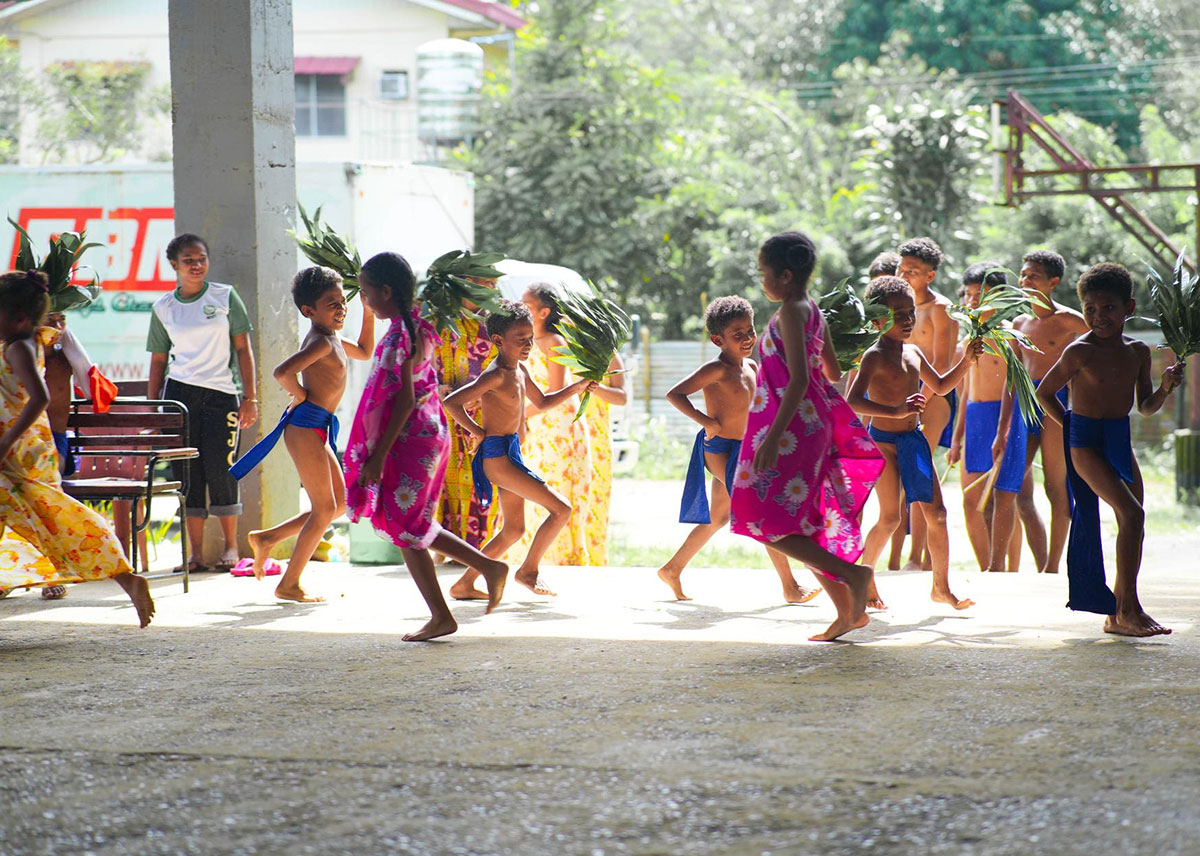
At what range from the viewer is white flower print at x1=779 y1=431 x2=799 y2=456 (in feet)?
17.3

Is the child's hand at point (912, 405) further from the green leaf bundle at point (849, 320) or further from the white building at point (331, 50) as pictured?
the white building at point (331, 50)

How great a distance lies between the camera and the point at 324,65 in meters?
24.1

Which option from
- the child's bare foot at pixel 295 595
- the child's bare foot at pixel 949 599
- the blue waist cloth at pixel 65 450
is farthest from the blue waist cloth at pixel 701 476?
the blue waist cloth at pixel 65 450

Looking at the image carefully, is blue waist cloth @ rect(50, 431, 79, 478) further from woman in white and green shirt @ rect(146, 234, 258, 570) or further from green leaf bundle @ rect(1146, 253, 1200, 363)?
green leaf bundle @ rect(1146, 253, 1200, 363)

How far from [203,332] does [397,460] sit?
8.41 feet

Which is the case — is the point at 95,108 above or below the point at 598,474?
above

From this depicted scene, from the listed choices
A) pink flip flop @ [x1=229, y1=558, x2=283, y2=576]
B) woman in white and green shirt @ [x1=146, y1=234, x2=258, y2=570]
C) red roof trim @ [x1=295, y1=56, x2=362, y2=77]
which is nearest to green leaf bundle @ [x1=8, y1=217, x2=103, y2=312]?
woman in white and green shirt @ [x1=146, y1=234, x2=258, y2=570]

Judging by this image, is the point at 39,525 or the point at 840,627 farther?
the point at 39,525

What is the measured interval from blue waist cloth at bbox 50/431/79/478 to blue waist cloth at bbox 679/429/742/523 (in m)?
3.15

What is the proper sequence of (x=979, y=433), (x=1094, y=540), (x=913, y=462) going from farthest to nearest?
(x=979, y=433), (x=913, y=462), (x=1094, y=540)

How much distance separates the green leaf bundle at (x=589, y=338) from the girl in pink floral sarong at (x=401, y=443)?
142 centimetres

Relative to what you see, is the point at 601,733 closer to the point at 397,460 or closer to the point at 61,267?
the point at 397,460

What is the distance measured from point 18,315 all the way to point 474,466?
2.18 m

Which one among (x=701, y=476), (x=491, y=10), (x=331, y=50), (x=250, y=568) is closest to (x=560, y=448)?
(x=701, y=476)
